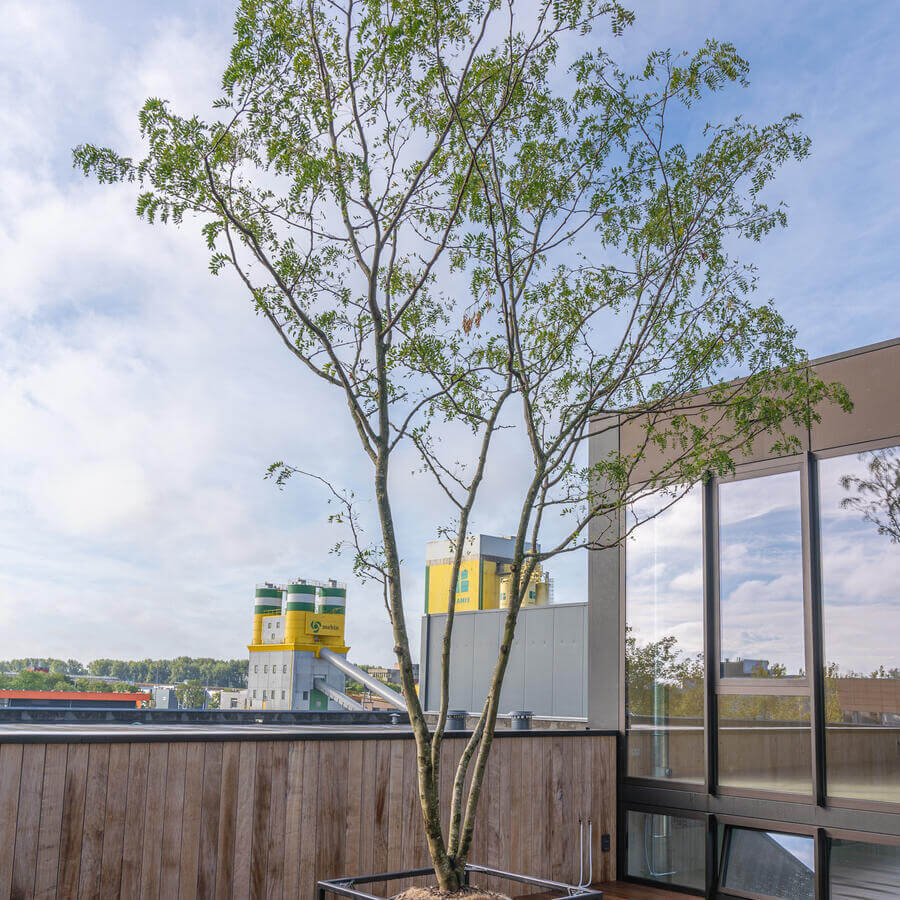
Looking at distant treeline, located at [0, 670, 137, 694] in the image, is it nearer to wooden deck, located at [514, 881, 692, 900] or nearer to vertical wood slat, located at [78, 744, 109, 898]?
wooden deck, located at [514, 881, 692, 900]

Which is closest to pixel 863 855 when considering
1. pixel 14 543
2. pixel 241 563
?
pixel 241 563

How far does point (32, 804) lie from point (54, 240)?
21425 mm

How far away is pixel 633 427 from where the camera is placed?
6414 millimetres

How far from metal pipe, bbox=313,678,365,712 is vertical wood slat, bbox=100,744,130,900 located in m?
20.0

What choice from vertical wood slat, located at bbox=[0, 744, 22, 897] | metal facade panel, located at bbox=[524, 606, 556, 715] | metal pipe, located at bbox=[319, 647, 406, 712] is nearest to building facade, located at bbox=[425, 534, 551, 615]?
metal facade panel, located at bbox=[524, 606, 556, 715]

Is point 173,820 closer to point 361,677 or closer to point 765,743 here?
point 765,743

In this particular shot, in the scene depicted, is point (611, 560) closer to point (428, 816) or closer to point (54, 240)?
point (428, 816)

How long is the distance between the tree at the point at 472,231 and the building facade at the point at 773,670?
0.76 m

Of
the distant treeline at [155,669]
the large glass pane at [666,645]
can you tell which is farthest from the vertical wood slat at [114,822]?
the distant treeline at [155,669]

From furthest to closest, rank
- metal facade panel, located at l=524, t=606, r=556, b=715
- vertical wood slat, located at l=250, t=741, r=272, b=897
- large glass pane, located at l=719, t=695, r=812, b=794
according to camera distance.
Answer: metal facade panel, located at l=524, t=606, r=556, b=715 → large glass pane, located at l=719, t=695, r=812, b=794 → vertical wood slat, located at l=250, t=741, r=272, b=897

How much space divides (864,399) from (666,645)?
6.73 ft

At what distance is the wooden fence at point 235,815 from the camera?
3.45 metres

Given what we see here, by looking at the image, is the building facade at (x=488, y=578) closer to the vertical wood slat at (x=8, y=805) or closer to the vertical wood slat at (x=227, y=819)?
the vertical wood slat at (x=227, y=819)

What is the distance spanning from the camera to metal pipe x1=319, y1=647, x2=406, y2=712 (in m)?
21.0
